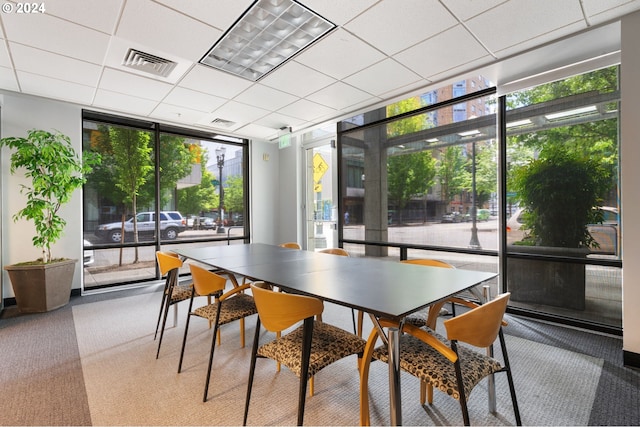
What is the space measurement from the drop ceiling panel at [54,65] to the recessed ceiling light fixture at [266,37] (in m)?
1.36

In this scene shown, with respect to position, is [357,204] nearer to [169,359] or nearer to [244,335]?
[244,335]

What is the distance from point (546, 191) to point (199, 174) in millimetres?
5603

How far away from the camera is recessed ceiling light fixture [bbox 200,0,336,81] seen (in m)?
2.50

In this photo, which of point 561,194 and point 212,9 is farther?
point 561,194

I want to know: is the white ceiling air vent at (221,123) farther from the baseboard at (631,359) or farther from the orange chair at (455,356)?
the baseboard at (631,359)

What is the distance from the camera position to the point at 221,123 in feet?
17.9

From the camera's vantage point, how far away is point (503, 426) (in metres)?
1.80

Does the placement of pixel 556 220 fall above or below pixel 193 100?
below

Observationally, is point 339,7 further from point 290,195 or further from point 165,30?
point 290,195

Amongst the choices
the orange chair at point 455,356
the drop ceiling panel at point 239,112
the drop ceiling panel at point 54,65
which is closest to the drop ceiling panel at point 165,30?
the drop ceiling panel at point 54,65

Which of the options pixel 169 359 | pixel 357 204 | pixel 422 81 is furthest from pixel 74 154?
pixel 422 81

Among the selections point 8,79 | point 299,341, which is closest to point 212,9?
point 299,341

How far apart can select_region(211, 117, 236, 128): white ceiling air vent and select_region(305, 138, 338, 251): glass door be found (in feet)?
A: 5.77

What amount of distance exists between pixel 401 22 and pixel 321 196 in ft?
13.4
